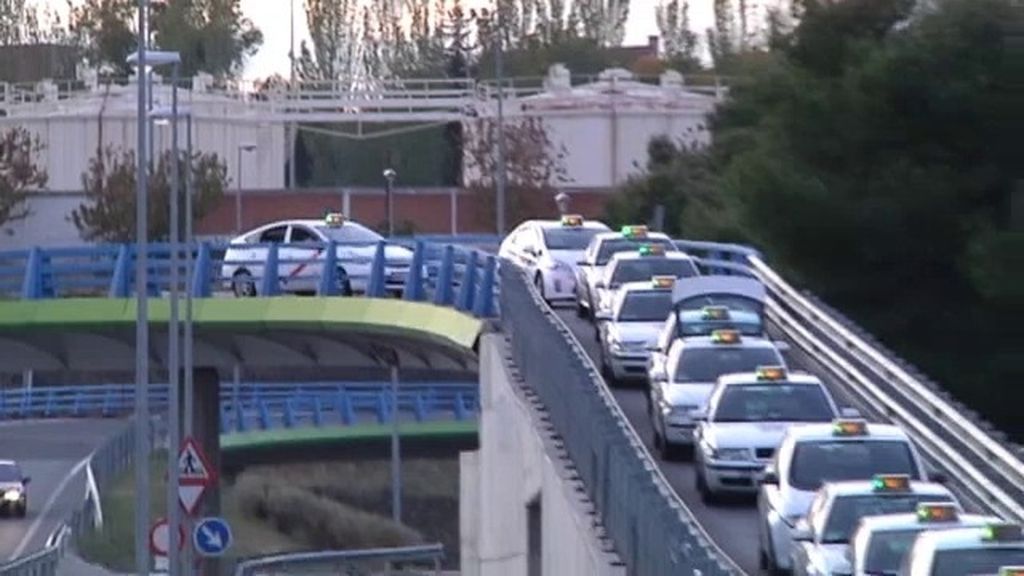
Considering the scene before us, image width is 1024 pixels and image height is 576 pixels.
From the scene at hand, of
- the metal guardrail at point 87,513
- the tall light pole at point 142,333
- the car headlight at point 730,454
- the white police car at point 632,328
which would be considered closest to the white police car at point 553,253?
the tall light pole at point 142,333

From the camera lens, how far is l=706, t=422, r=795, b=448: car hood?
3055 cm

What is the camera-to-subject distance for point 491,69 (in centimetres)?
12962

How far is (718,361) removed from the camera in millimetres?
34531

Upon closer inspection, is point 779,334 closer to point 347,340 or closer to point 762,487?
point 347,340

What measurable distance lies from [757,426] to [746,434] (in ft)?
0.63

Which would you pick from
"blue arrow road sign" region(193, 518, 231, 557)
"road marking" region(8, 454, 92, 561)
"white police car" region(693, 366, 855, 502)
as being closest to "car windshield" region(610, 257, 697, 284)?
"blue arrow road sign" region(193, 518, 231, 557)

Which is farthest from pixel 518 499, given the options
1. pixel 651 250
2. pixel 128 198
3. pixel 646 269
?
pixel 128 198

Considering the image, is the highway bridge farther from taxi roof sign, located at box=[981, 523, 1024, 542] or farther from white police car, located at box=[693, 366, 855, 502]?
taxi roof sign, located at box=[981, 523, 1024, 542]

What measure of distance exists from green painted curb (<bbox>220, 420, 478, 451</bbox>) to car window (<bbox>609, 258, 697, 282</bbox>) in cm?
3271

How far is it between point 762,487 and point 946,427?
19.4 feet

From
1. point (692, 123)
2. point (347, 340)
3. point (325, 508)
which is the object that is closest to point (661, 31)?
point (692, 123)

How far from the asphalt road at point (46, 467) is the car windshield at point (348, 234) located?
27.8ft

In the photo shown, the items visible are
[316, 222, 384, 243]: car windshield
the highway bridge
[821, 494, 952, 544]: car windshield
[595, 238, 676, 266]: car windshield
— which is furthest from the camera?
[316, 222, 384, 243]: car windshield

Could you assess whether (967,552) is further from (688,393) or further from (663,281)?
(663,281)
